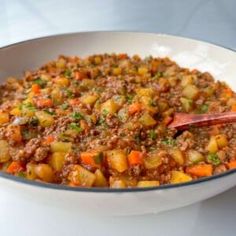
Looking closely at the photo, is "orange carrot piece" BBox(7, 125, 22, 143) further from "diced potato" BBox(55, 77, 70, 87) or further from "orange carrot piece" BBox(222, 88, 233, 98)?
"orange carrot piece" BBox(222, 88, 233, 98)

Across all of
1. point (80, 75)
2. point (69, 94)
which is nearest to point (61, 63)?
point (80, 75)

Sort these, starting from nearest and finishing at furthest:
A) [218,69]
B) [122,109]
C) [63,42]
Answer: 1. [122,109]
2. [218,69]
3. [63,42]

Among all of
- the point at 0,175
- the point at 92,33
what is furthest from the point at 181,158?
the point at 92,33

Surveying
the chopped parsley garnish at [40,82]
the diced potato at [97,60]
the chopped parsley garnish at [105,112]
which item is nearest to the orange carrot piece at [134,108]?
the chopped parsley garnish at [105,112]

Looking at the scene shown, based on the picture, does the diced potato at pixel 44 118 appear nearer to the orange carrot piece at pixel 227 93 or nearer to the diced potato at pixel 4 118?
the diced potato at pixel 4 118

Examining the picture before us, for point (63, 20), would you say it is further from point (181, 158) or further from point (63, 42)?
point (181, 158)

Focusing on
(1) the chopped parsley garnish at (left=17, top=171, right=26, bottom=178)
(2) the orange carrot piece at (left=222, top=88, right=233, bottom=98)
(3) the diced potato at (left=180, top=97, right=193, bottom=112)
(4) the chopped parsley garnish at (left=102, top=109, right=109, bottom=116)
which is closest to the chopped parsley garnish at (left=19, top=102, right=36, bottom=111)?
(4) the chopped parsley garnish at (left=102, top=109, right=109, bottom=116)
